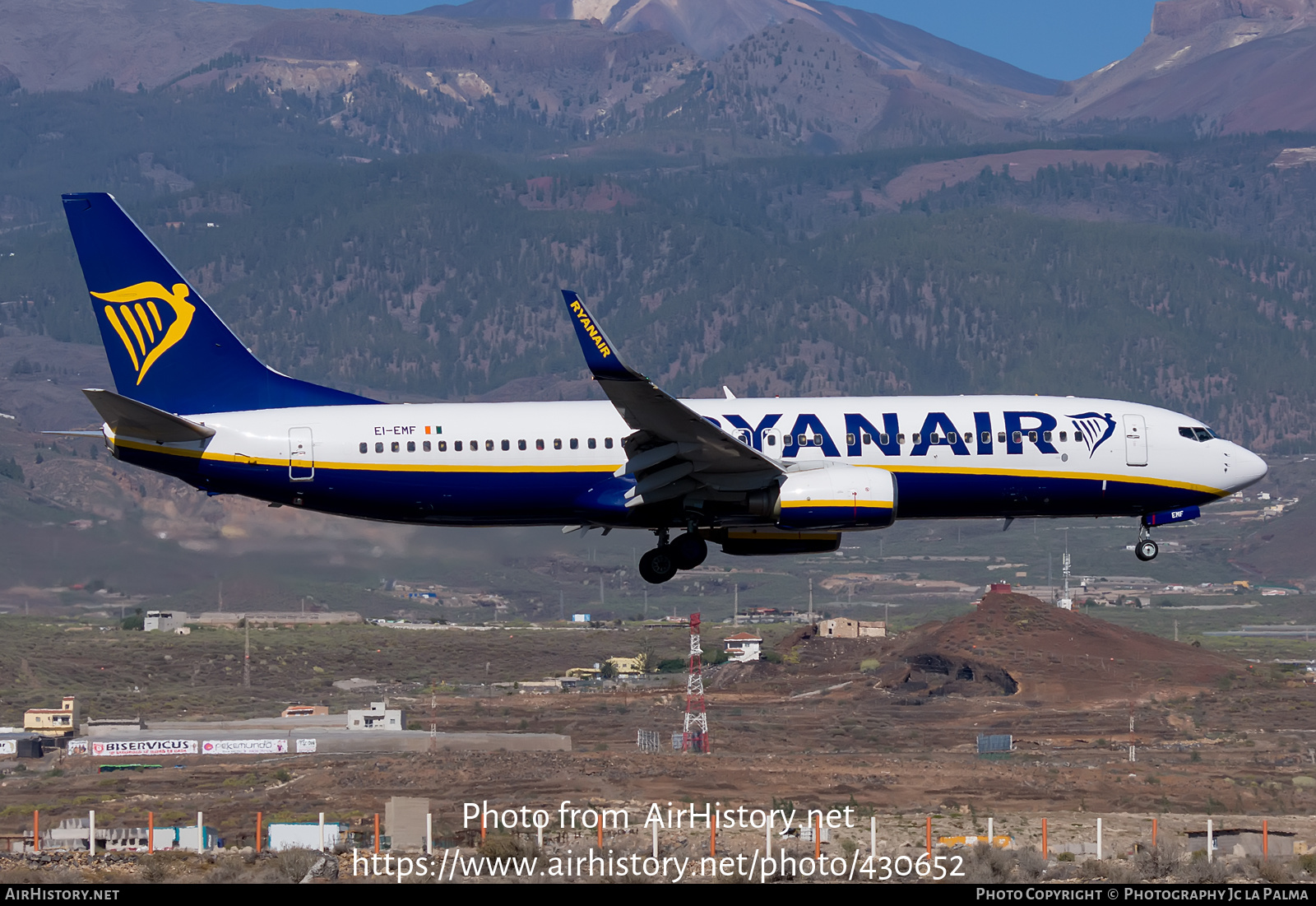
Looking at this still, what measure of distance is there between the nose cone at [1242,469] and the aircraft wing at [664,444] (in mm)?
15619

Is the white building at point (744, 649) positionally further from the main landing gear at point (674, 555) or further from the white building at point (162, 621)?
the main landing gear at point (674, 555)

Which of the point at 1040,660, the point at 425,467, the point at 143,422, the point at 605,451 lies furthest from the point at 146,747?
the point at 1040,660

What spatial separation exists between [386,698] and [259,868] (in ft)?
289

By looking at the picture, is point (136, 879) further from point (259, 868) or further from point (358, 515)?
point (358, 515)

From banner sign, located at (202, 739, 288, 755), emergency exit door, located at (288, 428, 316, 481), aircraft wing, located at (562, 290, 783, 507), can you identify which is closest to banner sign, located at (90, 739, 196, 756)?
banner sign, located at (202, 739, 288, 755)

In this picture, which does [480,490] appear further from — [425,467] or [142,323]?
[142,323]

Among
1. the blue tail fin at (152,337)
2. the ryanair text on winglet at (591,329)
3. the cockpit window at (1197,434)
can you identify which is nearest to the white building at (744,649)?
the cockpit window at (1197,434)

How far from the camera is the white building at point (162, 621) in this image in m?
180

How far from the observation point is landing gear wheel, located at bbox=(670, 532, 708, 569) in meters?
56.8

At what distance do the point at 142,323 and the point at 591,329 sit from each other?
50.7 feet

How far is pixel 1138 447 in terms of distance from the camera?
2309 inches

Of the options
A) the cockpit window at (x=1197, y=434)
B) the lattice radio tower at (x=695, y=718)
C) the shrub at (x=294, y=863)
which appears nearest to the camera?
the shrub at (x=294, y=863)

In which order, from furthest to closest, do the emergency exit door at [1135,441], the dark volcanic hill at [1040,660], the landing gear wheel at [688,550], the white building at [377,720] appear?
the dark volcanic hill at [1040,660]
the white building at [377,720]
the emergency exit door at [1135,441]
the landing gear wheel at [688,550]

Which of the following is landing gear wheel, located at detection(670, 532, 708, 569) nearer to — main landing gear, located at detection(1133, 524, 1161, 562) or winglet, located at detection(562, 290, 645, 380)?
winglet, located at detection(562, 290, 645, 380)
